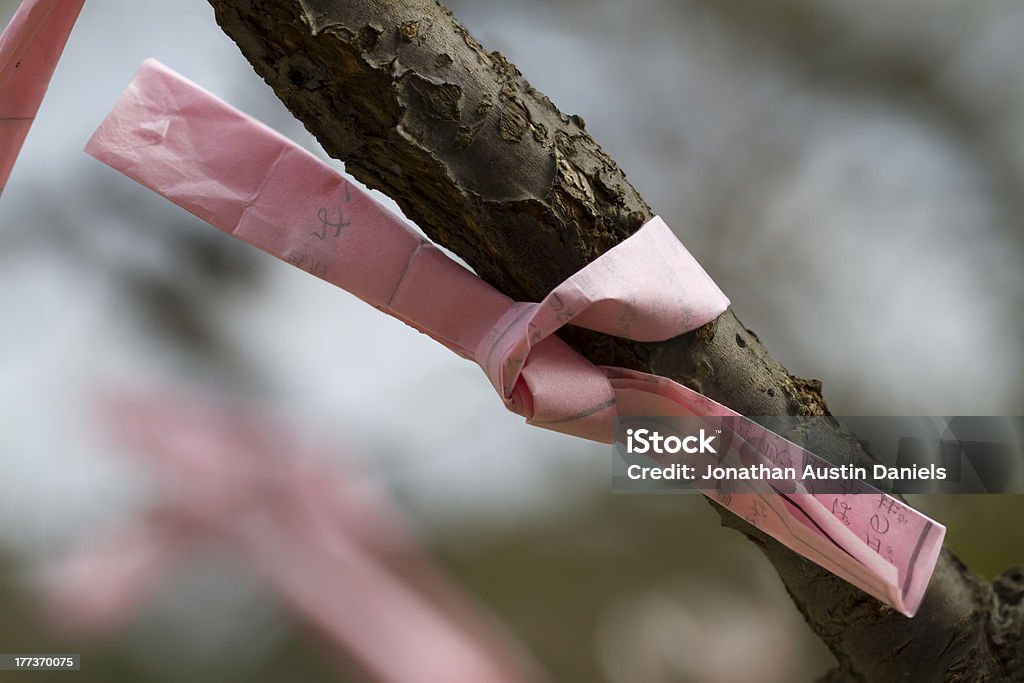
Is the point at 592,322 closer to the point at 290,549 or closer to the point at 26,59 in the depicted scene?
the point at 26,59

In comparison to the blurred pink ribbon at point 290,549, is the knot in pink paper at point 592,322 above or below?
above

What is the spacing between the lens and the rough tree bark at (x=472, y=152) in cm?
15

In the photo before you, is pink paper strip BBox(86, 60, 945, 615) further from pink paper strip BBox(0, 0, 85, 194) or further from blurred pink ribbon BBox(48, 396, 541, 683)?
blurred pink ribbon BBox(48, 396, 541, 683)

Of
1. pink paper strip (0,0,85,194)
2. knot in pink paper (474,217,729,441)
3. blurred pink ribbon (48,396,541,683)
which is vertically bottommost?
blurred pink ribbon (48,396,541,683)

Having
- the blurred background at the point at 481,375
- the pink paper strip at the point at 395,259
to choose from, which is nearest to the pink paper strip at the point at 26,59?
the pink paper strip at the point at 395,259

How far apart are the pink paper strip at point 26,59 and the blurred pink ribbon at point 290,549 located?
0.88ft

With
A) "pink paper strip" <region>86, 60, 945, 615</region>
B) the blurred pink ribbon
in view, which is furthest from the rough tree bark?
the blurred pink ribbon

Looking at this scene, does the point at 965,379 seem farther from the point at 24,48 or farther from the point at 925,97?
the point at 24,48

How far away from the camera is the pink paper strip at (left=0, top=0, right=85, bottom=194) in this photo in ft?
0.59

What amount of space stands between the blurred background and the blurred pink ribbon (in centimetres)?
1

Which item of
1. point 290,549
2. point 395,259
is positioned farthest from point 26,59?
point 290,549

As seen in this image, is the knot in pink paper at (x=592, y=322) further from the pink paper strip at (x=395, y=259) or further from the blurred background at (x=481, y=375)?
the blurred background at (x=481, y=375)

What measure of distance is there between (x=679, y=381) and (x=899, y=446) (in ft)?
0.35

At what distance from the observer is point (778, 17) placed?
0.50m
